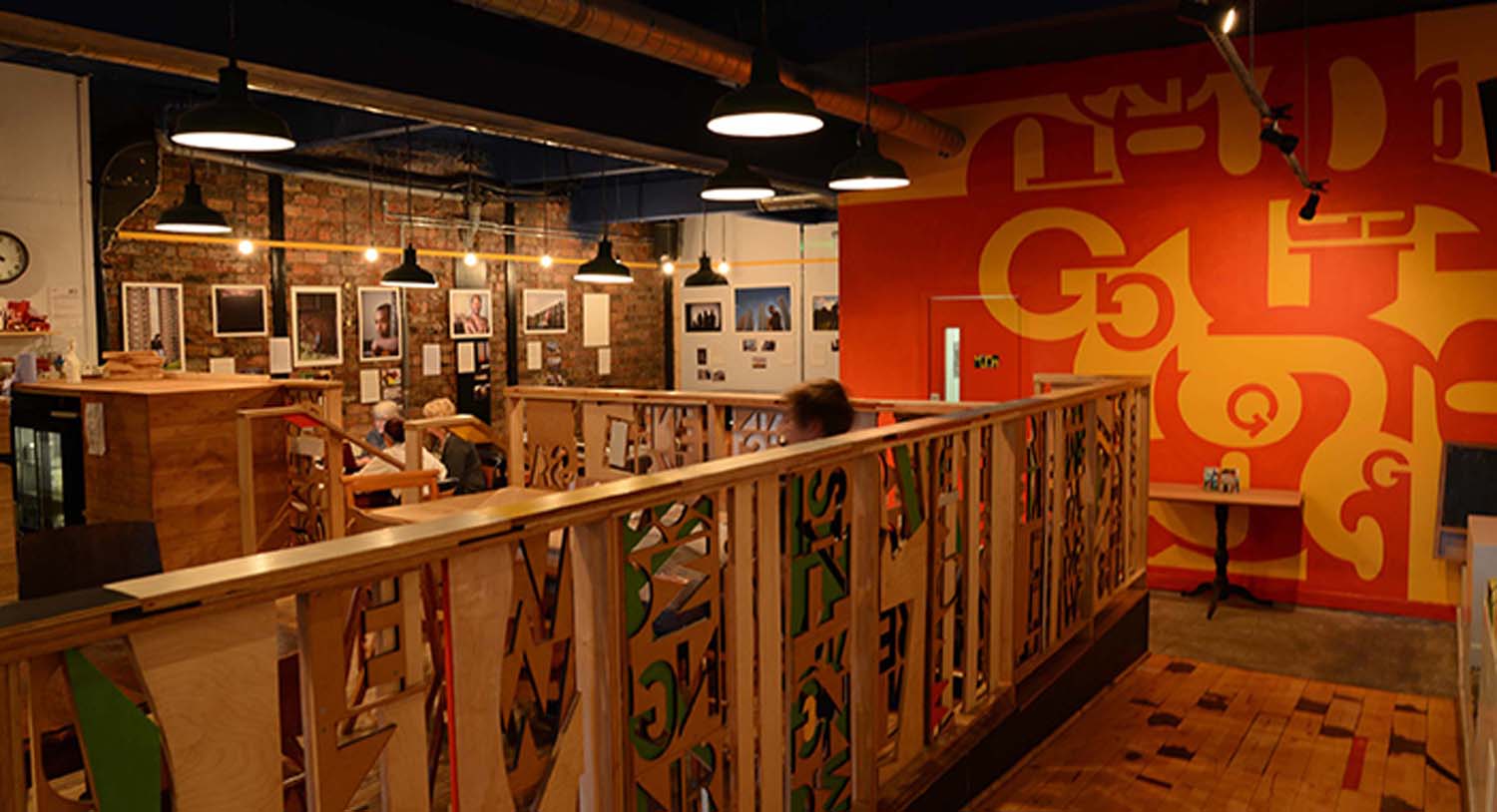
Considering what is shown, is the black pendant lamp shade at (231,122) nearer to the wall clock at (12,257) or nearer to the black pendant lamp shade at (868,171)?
the black pendant lamp shade at (868,171)

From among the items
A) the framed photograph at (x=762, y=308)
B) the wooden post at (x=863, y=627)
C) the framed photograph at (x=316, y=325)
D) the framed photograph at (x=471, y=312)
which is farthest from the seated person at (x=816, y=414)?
the framed photograph at (x=762, y=308)

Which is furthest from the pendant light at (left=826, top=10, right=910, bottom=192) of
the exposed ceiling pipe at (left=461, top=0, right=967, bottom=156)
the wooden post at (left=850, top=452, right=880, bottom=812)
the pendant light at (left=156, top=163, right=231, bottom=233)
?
the pendant light at (left=156, top=163, right=231, bottom=233)

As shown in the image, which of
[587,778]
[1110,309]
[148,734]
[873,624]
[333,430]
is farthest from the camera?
[1110,309]

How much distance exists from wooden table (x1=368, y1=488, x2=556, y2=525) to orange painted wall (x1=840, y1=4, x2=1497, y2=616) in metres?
4.14

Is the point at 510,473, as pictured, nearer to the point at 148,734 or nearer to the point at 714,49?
the point at 714,49

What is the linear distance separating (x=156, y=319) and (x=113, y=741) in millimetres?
9638

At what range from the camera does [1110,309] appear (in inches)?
294

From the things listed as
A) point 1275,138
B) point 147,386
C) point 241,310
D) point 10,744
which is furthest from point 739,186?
point 241,310

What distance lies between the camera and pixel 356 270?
11.6m

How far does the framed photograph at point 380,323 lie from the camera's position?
11.6 m

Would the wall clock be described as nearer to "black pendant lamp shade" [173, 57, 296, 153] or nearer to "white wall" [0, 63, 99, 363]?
"white wall" [0, 63, 99, 363]

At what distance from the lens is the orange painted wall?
6430 mm

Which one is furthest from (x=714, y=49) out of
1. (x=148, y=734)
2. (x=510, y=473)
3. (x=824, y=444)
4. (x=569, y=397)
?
(x=148, y=734)

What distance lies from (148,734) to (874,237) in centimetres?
765
